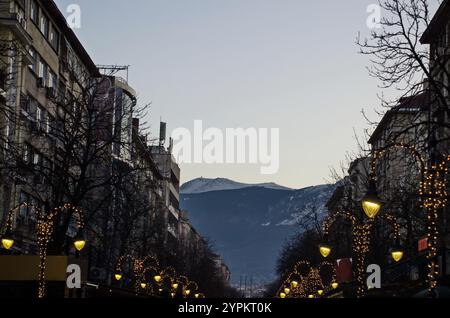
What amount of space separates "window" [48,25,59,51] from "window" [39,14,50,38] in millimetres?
927

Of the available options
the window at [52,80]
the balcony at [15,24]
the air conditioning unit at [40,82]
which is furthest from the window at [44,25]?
the balcony at [15,24]

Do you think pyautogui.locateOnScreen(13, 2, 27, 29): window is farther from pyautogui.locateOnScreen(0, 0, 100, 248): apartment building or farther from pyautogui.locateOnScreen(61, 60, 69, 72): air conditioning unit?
pyautogui.locateOnScreen(61, 60, 69, 72): air conditioning unit

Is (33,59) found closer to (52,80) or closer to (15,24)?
(15,24)

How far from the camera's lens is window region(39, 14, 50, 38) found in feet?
203

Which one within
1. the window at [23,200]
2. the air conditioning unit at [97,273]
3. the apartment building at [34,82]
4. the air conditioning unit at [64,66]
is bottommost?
the air conditioning unit at [97,273]

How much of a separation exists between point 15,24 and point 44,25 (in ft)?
37.6

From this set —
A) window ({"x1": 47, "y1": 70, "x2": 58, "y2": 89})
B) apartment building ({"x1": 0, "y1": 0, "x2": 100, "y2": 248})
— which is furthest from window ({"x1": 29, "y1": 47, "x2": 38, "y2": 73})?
window ({"x1": 47, "y1": 70, "x2": 58, "y2": 89})

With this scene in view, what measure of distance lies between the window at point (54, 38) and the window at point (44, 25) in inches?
36.5

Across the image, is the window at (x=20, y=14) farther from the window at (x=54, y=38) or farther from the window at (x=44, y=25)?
the window at (x=54, y=38)

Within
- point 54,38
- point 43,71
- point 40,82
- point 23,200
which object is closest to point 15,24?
point 40,82

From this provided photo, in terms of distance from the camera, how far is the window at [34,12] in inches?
2306

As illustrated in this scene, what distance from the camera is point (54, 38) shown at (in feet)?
218
